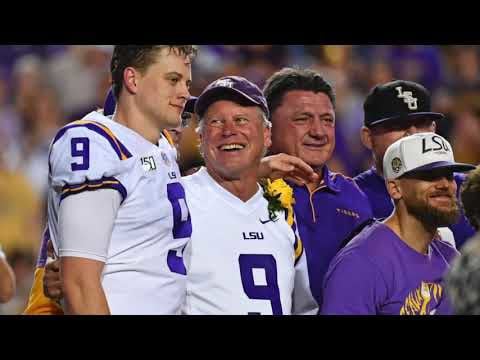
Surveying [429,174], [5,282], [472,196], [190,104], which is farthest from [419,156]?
[5,282]

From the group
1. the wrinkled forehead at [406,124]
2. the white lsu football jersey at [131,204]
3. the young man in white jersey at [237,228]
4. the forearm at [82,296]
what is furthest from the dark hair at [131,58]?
the wrinkled forehead at [406,124]

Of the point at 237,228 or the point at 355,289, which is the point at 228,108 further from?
the point at 355,289

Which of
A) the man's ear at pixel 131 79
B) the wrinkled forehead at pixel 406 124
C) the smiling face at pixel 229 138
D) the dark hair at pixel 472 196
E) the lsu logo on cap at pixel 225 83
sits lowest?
the dark hair at pixel 472 196

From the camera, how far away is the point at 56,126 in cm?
336

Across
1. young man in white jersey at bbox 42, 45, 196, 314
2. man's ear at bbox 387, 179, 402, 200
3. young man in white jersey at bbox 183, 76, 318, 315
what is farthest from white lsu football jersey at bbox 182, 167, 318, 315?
man's ear at bbox 387, 179, 402, 200

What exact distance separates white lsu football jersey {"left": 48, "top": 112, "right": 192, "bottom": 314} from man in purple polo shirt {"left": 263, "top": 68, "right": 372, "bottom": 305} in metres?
0.52

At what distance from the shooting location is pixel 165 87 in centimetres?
274

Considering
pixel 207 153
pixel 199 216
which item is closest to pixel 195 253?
pixel 199 216

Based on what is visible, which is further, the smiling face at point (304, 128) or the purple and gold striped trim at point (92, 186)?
the smiling face at point (304, 128)

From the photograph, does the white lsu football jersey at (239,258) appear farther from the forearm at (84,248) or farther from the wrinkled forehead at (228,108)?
the forearm at (84,248)

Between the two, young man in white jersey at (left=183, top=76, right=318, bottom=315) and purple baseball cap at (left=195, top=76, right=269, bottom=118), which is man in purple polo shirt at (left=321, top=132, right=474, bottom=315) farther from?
purple baseball cap at (left=195, top=76, right=269, bottom=118)

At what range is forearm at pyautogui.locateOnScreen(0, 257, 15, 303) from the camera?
2.83m

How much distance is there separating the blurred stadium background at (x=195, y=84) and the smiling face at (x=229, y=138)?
23 cm

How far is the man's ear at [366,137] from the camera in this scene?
131 inches
